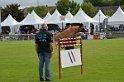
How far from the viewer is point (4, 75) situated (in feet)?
49.5

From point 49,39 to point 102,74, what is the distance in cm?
311

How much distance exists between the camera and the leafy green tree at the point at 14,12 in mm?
113562

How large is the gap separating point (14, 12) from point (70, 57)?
10127 centimetres

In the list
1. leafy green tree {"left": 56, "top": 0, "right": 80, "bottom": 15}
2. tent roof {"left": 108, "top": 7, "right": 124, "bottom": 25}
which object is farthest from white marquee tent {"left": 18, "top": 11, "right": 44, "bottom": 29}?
leafy green tree {"left": 56, "top": 0, "right": 80, "bottom": 15}

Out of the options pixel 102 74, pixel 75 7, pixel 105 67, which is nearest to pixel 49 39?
pixel 102 74

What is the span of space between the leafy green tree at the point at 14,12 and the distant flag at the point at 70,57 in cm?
9963

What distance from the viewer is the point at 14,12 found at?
114000mm

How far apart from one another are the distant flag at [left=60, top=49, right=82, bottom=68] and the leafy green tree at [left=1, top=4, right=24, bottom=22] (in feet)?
327

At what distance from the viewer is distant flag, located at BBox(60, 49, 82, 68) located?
1387cm

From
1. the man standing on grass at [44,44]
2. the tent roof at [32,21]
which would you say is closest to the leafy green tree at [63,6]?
the tent roof at [32,21]

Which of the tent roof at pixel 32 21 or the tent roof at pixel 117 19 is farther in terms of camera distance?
the tent roof at pixel 32 21

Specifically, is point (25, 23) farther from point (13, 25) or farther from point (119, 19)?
point (119, 19)

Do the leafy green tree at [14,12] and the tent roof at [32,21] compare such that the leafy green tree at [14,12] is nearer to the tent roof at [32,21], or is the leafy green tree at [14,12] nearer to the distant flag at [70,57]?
the tent roof at [32,21]

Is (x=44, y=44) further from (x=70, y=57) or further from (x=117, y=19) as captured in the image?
(x=117, y=19)
